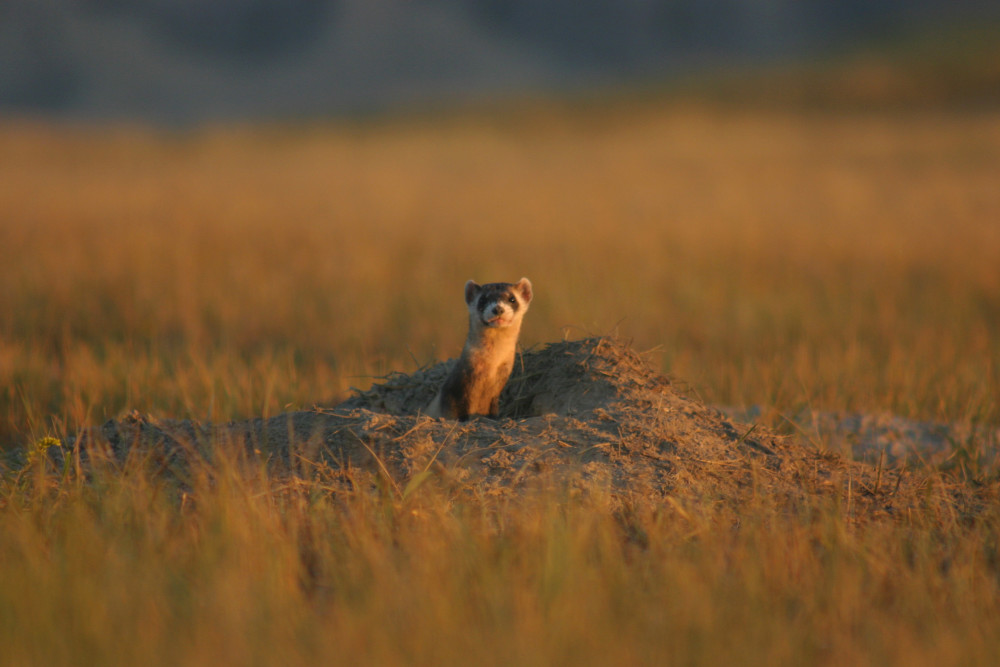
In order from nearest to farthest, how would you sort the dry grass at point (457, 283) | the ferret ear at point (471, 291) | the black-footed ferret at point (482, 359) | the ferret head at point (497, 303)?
the ferret head at point (497, 303) < the black-footed ferret at point (482, 359) < the ferret ear at point (471, 291) < the dry grass at point (457, 283)

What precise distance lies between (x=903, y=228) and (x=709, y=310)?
256 inches

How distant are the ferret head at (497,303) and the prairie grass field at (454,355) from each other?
3.57 feet

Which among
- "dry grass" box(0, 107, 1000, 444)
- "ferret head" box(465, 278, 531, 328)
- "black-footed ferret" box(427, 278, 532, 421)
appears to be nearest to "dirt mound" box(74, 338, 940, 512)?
"black-footed ferret" box(427, 278, 532, 421)

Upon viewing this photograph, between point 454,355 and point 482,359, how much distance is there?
2.79 m

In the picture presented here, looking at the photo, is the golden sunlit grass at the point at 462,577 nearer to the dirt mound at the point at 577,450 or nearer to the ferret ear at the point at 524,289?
the dirt mound at the point at 577,450

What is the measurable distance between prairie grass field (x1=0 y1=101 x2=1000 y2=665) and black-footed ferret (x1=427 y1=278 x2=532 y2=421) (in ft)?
3.39

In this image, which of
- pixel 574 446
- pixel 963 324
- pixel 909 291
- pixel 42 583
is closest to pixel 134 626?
pixel 42 583

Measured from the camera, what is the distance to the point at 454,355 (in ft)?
24.6

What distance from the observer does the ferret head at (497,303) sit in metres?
4.52

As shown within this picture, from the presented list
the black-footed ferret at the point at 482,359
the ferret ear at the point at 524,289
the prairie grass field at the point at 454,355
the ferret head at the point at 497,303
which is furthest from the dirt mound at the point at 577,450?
the ferret ear at the point at 524,289

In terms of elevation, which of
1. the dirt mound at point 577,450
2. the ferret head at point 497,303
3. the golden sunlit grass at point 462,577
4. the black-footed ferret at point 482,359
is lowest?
the golden sunlit grass at point 462,577

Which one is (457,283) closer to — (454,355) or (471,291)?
(454,355)

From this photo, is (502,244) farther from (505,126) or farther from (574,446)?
(505,126)

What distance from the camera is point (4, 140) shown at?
45719mm
